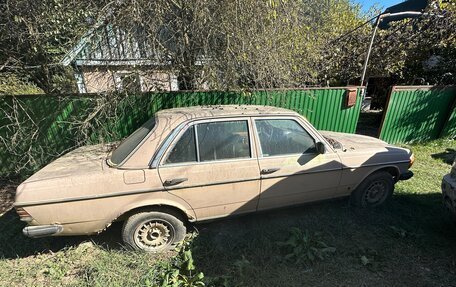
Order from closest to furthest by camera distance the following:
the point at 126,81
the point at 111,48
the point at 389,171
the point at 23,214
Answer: the point at 23,214 < the point at 389,171 < the point at 111,48 < the point at 126,81

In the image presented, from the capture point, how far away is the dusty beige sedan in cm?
238

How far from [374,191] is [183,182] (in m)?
2.85

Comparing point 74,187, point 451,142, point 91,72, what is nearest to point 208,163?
point 74,187

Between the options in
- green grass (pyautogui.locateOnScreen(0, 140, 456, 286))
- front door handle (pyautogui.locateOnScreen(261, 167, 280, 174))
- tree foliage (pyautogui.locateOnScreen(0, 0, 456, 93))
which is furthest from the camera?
tree foliage (pyautogui.locateOnScreen(0, 0, 456, 93))

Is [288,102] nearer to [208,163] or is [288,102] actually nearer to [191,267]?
[208,163]

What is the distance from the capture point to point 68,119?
4.50m

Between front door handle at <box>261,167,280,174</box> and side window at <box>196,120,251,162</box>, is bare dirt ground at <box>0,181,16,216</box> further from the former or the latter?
front door handle at <box>261,167,280,174</box>

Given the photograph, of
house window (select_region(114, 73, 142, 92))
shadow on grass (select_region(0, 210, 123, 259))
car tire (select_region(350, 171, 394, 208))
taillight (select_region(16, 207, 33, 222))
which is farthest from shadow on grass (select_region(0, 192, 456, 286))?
house window (select_region(114, 73, 142, 92))

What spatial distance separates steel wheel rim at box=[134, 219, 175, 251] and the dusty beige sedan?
0.4 inches

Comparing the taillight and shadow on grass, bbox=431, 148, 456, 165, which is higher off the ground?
the taillight

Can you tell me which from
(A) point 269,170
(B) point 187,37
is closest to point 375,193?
(A) point 269,170

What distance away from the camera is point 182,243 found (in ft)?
9.48

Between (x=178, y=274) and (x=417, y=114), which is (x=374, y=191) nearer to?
(x=178, y=274)

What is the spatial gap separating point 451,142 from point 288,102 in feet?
17.2
